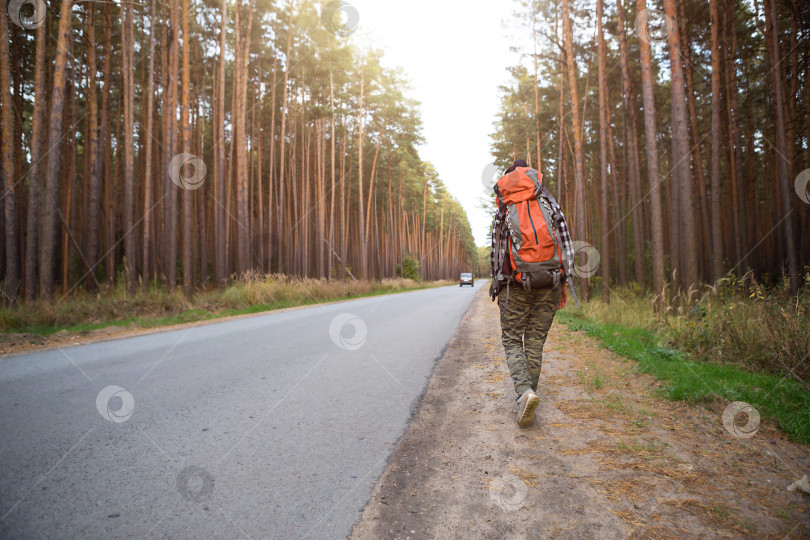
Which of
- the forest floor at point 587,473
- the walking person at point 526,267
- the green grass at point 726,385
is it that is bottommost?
the forest floor at point 587,473

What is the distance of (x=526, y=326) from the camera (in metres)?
3.79

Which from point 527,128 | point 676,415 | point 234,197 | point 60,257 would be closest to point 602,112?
point 527,128

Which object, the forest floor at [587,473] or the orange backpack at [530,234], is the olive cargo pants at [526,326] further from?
the forest floor at [587,473]

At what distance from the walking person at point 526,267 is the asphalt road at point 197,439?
121 centimetres

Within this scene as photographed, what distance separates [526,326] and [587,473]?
1.43 m

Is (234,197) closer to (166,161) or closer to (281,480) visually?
(166,161)

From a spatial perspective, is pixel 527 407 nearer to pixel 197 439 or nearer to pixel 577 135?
pixel 197 439

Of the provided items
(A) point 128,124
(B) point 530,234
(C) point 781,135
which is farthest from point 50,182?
(C) point 781,135

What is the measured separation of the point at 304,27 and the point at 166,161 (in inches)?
575

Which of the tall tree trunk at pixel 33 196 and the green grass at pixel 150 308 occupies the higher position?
the tall tree trunk at pixel 33 196

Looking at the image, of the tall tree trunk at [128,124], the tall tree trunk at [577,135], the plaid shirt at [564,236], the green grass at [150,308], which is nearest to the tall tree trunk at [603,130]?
the tall tree trunk at [577,135]

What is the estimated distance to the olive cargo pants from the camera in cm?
359

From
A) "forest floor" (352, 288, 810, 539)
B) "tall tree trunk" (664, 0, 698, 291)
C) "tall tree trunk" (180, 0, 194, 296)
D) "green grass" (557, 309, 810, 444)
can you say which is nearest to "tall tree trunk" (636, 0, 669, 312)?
"tall tree trunk" (664, 0, 698, 291)

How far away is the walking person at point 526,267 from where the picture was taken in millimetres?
3475
